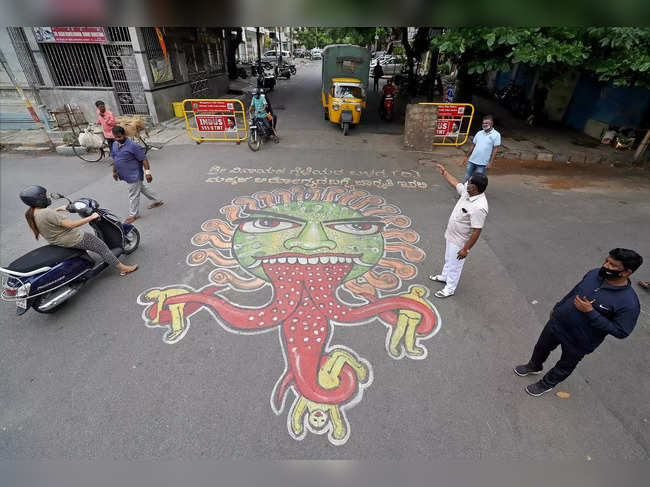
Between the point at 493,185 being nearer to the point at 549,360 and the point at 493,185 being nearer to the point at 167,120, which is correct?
the point at 549,360

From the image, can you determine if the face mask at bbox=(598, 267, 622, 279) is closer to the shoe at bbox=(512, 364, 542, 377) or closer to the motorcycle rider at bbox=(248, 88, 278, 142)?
the shoe at bbox=(512, 364, 542, 377)

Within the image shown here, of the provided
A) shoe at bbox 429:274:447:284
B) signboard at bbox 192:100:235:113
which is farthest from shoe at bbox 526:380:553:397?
signboard at bbox 192:100:235:113

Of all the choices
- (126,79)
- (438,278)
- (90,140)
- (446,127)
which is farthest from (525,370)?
(126,79)

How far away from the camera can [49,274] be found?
12.4ft

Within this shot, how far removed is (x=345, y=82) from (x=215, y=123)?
5.12m

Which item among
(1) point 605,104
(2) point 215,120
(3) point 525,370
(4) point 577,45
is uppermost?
(4) point 577,45

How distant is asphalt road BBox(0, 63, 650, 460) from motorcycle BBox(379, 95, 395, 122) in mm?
9464

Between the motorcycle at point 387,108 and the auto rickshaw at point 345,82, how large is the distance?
101 centimetres

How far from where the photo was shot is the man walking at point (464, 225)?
11.5ft

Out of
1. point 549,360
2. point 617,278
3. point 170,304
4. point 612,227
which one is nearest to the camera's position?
point 617,278

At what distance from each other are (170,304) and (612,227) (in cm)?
812

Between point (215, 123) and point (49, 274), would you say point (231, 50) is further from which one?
point (49, 274)

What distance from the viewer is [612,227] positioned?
6172mm
